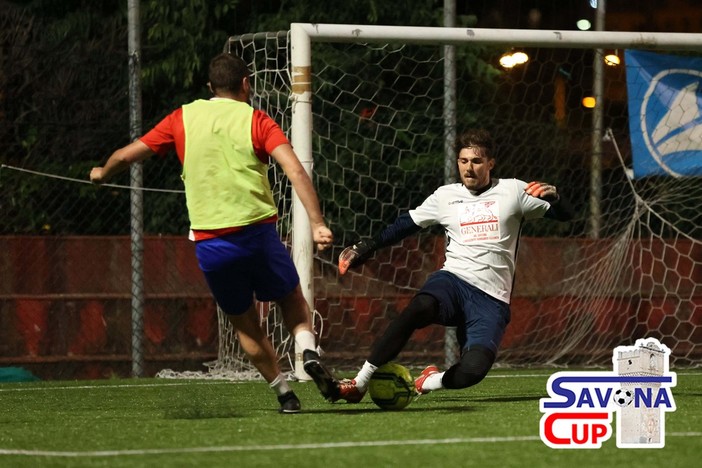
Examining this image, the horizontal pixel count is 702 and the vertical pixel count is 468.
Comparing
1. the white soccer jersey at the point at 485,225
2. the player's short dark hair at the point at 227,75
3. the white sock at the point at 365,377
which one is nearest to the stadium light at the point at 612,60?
the white soccer jersey at the point at 485,225

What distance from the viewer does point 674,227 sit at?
11961 mm

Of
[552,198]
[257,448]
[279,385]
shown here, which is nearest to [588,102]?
[552,198]

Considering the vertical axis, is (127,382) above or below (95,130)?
below

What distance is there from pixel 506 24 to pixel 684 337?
12.9 feet

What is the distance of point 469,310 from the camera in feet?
25.5

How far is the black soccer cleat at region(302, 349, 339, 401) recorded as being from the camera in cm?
674

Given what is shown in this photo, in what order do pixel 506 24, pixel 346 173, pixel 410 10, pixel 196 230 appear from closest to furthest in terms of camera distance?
1. pixel 196 230
2. pixel 346 173
3. pixel 410 10
4. pixel 506 24

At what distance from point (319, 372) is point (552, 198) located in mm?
1717

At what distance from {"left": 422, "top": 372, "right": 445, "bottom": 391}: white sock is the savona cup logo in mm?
2005

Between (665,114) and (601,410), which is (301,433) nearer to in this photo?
(601,410)

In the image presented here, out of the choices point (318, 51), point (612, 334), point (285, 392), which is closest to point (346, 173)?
point (318, 51)

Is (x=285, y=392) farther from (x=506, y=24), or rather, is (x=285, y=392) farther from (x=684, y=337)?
(x=506, y=24)

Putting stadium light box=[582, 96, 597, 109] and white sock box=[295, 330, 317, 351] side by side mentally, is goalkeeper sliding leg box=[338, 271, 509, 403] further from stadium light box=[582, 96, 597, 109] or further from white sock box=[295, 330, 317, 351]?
stadium light box=[582, 96, 597, 109]

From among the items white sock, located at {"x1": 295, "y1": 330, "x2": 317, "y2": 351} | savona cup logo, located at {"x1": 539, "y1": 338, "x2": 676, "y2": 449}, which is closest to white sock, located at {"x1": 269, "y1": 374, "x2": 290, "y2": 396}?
white sock, located at {"x1": 295, "y1": 330, "x2": 317, "y2": 351}
